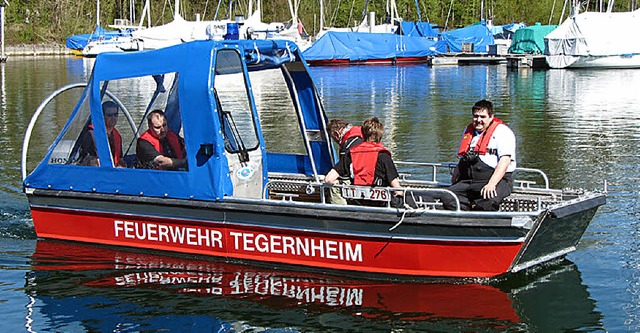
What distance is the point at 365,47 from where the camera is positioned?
62.0 metres

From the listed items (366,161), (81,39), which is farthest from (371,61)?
(366,161)

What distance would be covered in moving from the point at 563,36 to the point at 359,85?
16624mm

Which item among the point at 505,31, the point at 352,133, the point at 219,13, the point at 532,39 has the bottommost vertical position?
the point at 352,133

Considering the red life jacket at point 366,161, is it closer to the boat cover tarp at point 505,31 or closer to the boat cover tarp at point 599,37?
the boat cover tarp at point 599,37

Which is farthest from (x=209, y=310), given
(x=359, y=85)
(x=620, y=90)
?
(x=359, y=85)

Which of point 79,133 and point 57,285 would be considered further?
point 79,133

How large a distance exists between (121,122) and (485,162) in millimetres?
4593

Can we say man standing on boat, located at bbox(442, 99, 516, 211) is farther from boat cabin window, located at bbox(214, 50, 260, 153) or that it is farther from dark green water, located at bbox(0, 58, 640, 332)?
boat cabin window, located at bbox(214, 50, 260, 153)

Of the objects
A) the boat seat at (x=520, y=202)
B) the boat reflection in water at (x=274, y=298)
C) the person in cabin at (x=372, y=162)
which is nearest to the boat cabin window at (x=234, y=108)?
the person in cabin at (x=372, y=162)

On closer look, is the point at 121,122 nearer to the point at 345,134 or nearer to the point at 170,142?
the point at 170,142

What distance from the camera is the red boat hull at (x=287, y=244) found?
30.7 ft

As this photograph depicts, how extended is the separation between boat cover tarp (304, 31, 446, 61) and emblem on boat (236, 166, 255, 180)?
48.5 metres

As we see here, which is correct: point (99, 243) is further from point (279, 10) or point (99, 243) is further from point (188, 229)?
point (279, 10)

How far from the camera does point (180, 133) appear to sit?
1048cm
